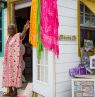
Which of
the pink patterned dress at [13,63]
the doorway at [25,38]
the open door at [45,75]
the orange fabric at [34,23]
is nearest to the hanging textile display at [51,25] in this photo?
the open door at [45,75]

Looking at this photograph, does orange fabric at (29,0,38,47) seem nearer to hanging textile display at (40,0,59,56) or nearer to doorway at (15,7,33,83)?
hanging textile display at (40,0,59,56)

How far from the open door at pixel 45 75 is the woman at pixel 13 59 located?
0.39 m

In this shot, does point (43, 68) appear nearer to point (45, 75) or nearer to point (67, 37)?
point (45, 75)

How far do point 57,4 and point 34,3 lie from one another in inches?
24.4

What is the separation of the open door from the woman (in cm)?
39

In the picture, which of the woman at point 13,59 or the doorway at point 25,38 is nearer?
the woman at point 13,59

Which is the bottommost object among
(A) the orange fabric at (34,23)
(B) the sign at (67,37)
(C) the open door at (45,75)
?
(C) the open door at (45,75)

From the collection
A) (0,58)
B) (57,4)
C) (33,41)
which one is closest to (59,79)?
(33,41)

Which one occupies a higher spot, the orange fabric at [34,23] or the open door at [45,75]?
the orange fabric at [34,23]

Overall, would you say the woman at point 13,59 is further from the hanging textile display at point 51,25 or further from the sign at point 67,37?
the sign at point 67,37

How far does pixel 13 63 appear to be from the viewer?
7551 mm

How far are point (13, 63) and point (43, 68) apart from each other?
80 cm

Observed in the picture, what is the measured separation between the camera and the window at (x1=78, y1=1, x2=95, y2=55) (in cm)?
777

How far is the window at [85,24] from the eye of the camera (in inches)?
306
